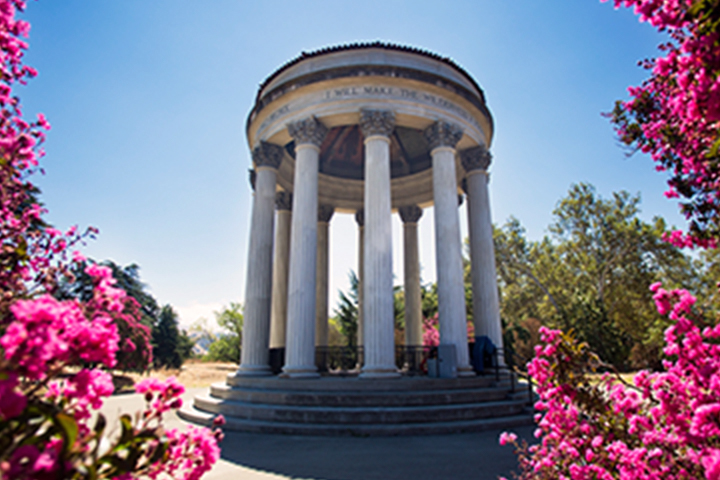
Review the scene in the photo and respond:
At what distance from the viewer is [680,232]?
20.4 feet

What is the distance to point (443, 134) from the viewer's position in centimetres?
2086

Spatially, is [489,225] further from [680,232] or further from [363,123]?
[680,232]

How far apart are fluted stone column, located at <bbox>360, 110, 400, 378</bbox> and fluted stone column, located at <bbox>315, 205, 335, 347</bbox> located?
9.98 m

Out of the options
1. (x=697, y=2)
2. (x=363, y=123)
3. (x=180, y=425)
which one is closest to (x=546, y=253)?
(x=363, y=123)

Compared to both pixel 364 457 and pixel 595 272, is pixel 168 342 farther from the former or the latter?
pixel 595 272

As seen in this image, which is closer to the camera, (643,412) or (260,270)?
(643,412)

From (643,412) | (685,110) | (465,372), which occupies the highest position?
(685,110)

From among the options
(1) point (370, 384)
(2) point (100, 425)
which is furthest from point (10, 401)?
(1) point (370, 384)

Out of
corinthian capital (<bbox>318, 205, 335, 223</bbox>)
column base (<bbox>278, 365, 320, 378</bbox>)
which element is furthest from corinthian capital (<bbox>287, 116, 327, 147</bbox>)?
column base (<bbox>278, 365, 320, 378</bbox>)

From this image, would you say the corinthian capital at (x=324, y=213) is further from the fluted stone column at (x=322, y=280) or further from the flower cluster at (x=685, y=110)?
the flower cluster at (x=685, y=110)

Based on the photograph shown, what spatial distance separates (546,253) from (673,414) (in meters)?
61.3

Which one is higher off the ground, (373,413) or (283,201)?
(283,201)

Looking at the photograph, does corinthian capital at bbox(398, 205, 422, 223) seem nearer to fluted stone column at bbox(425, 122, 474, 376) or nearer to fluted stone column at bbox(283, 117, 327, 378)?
fluted stone column at bbox(425, 122, 474, 376)

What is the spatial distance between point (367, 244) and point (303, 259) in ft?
10.4
